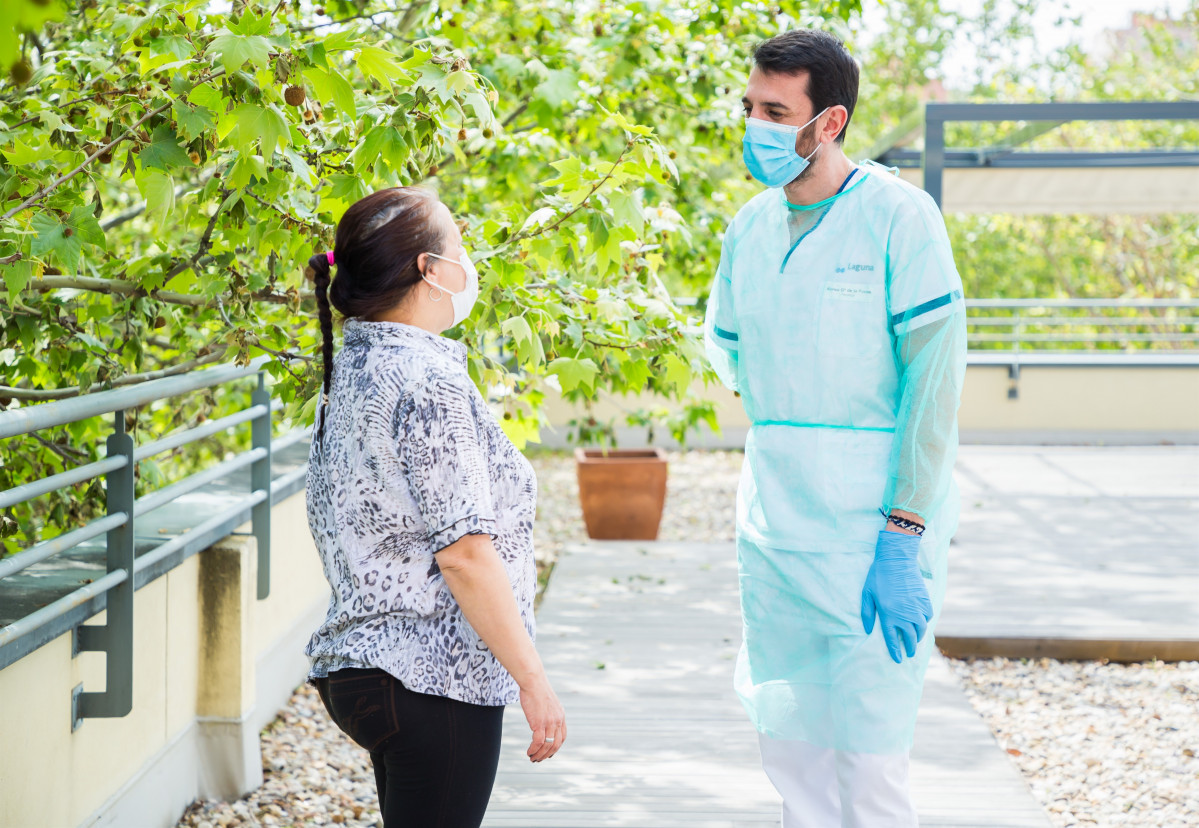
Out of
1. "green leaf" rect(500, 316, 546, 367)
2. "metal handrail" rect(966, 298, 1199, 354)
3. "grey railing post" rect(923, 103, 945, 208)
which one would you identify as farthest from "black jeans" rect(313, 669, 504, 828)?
"metal handrail" rect(966, 298, 1199, 354)

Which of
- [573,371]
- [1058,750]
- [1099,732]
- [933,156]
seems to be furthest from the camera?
[933,156]

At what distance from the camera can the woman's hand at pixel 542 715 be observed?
155cm

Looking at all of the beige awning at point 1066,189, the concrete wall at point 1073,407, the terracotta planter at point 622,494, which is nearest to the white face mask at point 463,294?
the terracotta planter at point 622,494

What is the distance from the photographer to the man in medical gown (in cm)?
189

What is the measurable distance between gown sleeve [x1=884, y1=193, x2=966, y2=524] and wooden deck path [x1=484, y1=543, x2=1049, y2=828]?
1.39m

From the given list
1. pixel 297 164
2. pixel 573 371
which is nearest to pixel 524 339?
pixel 573 371

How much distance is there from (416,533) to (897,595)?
0.85 m

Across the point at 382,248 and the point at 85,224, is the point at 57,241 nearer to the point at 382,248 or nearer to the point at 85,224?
the point at 85,224

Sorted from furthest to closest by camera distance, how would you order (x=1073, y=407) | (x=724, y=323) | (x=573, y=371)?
1. (x=1073, y=407)
2. (x=573, y=371)
3. (x=724, y=323)

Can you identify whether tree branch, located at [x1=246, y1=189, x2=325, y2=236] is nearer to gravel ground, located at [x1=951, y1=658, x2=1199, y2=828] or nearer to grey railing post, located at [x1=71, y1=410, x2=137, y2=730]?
grey railing post, located at [x1=71, y1=410, x2=137, y2=730]

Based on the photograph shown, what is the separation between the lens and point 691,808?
9.76 ft

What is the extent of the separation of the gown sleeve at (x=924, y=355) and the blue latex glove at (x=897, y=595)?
7 cm

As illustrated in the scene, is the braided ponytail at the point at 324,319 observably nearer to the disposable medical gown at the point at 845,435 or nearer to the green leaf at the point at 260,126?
the green leaf at the point at 260,126

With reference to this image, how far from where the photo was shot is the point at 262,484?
3482mm
